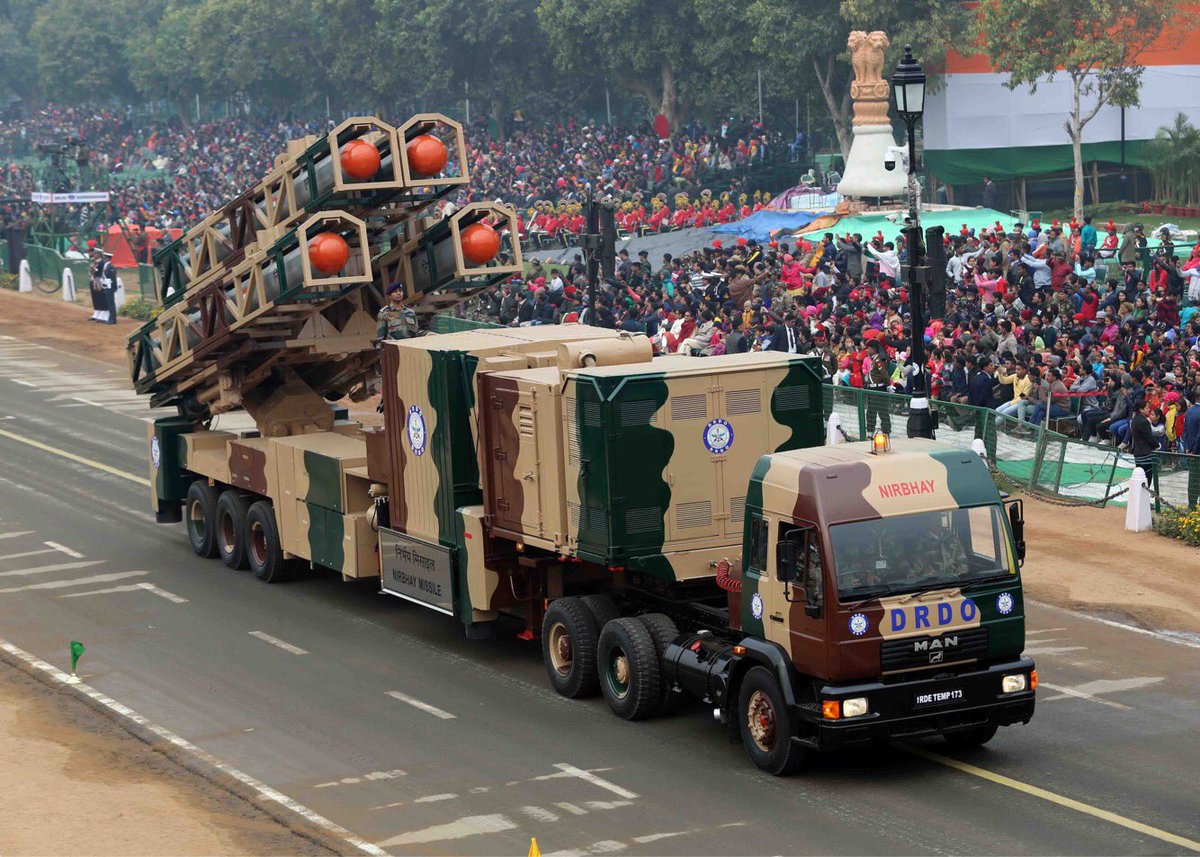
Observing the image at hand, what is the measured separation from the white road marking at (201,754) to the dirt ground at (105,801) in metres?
0.21

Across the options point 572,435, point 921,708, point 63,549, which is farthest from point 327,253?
point 921,708

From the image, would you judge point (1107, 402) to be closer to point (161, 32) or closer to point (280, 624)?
point (280, 624)

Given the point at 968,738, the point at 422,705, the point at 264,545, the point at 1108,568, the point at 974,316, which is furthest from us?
the point at 974,316

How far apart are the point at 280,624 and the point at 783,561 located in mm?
7994

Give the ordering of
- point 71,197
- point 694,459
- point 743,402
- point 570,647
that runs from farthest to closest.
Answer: point 71,197 → point 570,647 → point 743,402 → point 694,459

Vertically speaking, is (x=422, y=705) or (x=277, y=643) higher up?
(x=277, y=643)

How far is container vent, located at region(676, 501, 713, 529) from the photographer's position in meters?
15.6

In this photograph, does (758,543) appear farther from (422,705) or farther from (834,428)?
(834,428)

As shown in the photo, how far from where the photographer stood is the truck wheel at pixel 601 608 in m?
16.0

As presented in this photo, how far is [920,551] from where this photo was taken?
13.4 meters

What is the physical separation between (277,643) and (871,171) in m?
29.1

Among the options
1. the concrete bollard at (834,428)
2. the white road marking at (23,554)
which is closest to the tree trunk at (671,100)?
the concrete bollard at (834,428)

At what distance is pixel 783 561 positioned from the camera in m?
13.3

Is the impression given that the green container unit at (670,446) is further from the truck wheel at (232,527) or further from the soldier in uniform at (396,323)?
the truck wheel at (232,527)
